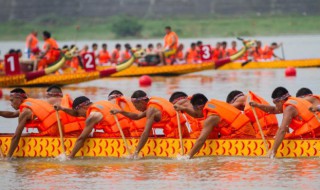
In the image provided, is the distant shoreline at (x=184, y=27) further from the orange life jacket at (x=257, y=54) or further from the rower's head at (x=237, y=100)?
the rower's head at (x=237, y=100)

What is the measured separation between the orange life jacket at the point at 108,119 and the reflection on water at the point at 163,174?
0.48 m

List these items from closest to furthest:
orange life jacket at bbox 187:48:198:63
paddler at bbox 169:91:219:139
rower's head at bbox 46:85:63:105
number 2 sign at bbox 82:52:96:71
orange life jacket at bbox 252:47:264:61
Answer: paddler at bbox 169:91:219:139
rower's head at bbox 46:85:63:105
number 2 sign at bbox 82:52:96:71
orange life jacket at bbox 187:48:198:63
orange life jacket at bbox 252:47:264:61

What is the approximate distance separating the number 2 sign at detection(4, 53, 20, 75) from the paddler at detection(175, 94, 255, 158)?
12.2 m

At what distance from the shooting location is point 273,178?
13258 millimetres

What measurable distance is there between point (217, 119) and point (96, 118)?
66.7 inches

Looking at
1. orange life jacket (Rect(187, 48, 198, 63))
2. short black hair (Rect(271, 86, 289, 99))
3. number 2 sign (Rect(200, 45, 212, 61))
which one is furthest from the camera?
orange life jacket (Rect(187, 48, 198, 63))

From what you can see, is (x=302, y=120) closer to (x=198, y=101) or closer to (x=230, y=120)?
(x=230, y=120)

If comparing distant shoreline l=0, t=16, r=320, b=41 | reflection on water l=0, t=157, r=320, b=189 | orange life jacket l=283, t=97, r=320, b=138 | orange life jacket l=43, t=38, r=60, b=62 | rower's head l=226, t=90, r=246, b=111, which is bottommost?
reflection on water l=0, t=157, r=320, b=189

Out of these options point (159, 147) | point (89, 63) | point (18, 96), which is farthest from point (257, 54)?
point (159, 147)

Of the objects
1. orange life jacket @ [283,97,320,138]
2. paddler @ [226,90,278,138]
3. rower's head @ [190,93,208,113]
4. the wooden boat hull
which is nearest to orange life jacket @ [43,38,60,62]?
the wooden boat hull

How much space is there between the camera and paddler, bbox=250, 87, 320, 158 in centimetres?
1406

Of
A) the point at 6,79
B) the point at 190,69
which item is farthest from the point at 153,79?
the point at 6,79

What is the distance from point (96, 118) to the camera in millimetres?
14875

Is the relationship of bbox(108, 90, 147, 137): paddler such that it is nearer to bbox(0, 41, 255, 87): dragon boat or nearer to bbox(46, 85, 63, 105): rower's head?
bbox(46, 85, 63, 105): rower's head
